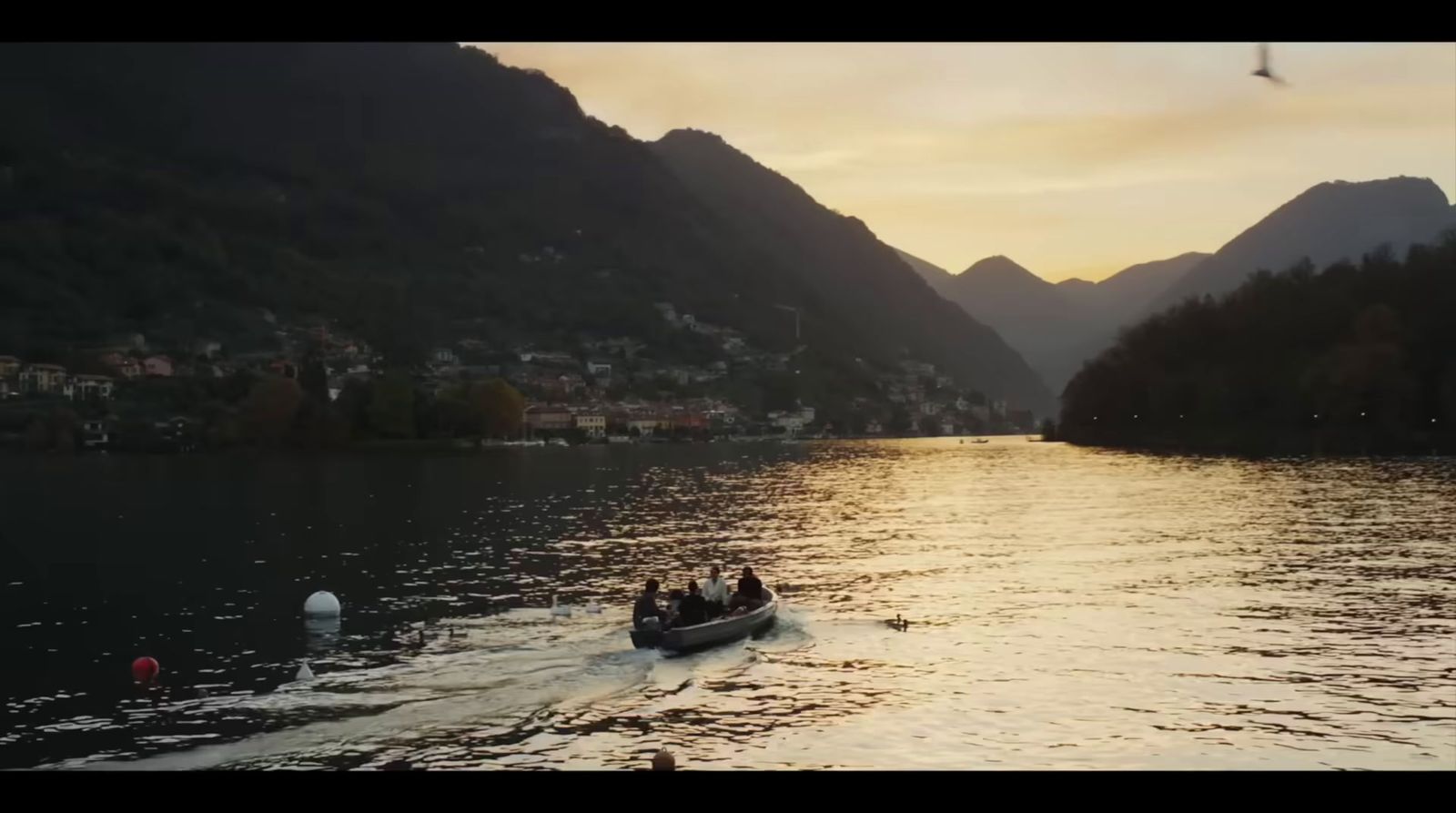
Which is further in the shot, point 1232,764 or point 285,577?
point 285,577

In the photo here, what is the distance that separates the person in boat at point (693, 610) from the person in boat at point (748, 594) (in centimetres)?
223

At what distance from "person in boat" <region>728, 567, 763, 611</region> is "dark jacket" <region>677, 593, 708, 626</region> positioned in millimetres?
2252

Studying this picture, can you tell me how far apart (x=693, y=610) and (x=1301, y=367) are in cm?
13540

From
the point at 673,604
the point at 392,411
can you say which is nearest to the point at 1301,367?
the point at 392,411

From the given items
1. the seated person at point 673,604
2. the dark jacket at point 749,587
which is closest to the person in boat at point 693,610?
the seated person at point 673,604

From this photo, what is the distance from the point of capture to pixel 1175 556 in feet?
161

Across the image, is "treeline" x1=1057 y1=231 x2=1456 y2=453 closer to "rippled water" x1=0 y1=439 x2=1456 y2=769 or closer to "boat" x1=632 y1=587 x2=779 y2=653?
"rippled water" x1=0 y1=439 x2=1456 y2=769

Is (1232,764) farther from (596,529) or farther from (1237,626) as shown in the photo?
(596,529)

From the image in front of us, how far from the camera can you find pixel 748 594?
1286 inches

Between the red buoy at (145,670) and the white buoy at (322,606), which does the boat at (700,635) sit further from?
the red buoy at (145,670)

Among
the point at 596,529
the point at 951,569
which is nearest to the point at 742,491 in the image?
the point at 596,529

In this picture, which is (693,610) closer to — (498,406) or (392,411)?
(392,411)
